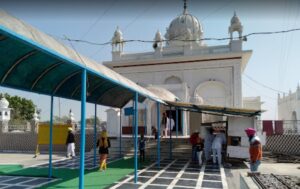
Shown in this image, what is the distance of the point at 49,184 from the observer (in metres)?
8.24

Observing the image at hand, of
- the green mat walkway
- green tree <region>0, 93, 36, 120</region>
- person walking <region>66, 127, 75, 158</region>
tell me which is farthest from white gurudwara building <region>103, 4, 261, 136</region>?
green tree <region>0, 93, 36, 120</region>

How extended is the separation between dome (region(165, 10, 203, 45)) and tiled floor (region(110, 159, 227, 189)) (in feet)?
65.1

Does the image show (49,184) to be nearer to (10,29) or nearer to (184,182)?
(184,182)

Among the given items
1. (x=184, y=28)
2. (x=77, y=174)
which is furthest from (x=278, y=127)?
(x=184, y=28)

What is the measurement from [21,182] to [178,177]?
4889mm

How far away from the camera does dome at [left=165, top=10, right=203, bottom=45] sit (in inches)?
1177

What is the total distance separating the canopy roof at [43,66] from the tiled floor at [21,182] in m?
2.67

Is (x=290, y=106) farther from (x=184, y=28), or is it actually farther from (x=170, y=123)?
(x=170, y=123)

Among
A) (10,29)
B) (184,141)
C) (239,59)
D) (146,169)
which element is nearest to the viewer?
(10,29)

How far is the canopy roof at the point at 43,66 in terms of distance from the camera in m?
4.06

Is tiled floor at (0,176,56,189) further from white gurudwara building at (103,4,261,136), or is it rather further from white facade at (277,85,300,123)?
white facade at (277,85,300,123)

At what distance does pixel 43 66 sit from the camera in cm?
702

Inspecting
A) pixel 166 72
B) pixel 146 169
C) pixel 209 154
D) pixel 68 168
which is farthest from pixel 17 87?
pixel 166 72

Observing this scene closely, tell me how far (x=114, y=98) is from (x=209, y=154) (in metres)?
5.20
